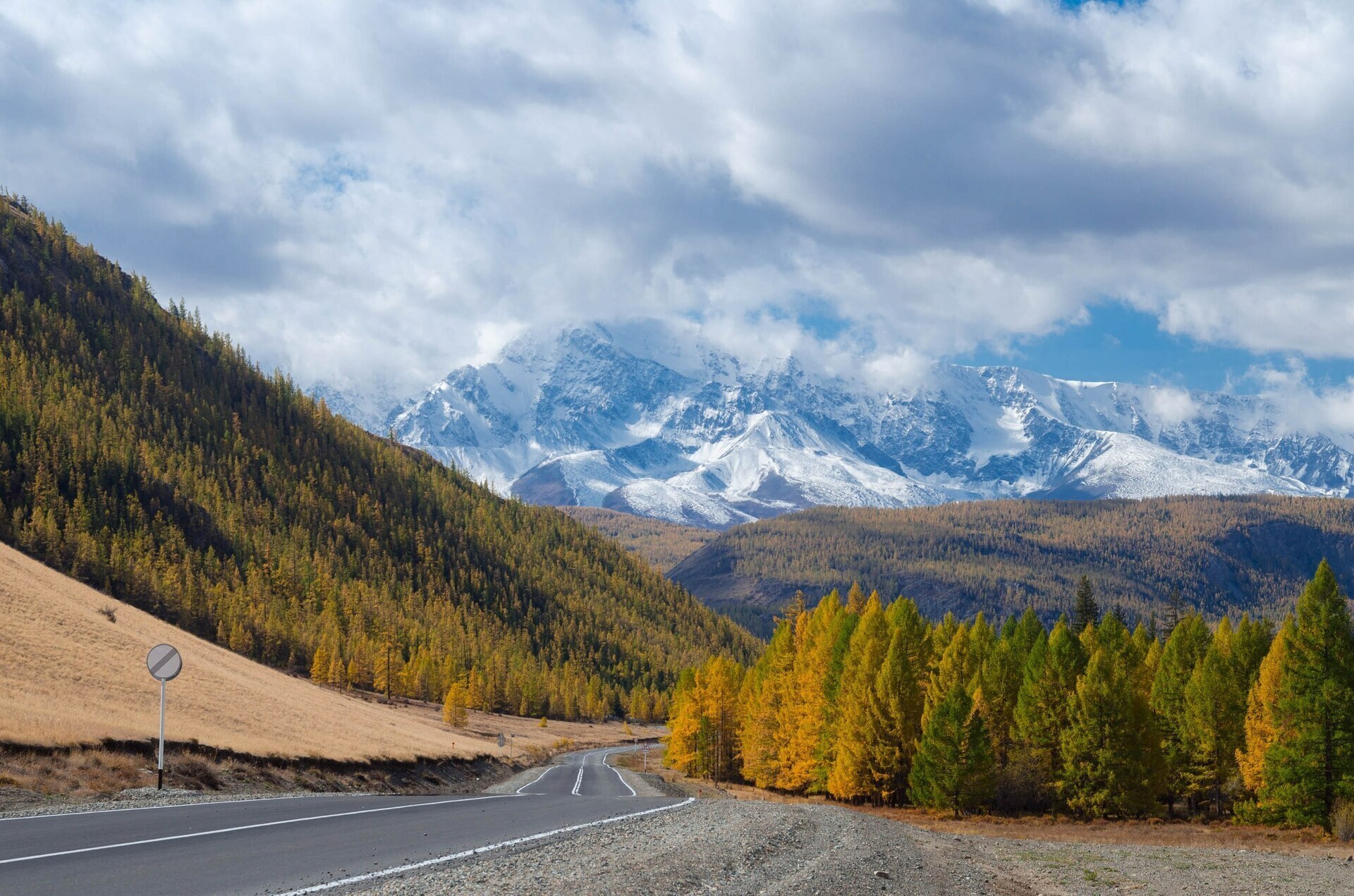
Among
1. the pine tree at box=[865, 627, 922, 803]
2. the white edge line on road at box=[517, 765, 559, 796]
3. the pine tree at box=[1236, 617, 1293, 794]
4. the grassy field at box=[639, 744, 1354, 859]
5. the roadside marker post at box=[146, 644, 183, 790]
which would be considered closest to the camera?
the roadside marker post at box=[146, 644, 183, 790]

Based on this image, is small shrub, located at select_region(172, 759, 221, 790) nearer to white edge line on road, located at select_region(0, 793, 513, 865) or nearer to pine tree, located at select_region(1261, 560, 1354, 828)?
white edge line on road, located at select_region(0, 793, 513, 865)

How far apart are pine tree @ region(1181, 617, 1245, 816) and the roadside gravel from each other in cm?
2615

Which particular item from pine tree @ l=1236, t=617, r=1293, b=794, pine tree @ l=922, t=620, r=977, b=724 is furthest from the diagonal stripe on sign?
pine tree @ l=1236, t=617, r=1293, b=794

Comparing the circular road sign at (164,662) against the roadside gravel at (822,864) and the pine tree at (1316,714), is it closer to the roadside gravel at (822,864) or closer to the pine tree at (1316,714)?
the roadside gravel at (822,864)

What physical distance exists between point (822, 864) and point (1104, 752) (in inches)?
1701

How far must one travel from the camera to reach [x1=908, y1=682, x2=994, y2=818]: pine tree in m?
57.7

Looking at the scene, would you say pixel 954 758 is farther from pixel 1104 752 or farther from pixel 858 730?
pixel 1104 752

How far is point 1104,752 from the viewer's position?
58969 millimetres

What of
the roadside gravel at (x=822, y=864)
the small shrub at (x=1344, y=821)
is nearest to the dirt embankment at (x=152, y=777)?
the roadside gravel at (x=822, y=864)

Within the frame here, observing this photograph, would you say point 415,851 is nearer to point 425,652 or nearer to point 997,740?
point 997,740

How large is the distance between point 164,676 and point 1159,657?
73.2m

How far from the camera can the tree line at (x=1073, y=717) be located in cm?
5059

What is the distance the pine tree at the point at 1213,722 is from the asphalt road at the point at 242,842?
48.4 meters

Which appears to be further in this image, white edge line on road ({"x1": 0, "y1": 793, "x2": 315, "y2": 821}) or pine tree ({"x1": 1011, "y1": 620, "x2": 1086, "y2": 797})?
pine tree ({"x1": 1011, "y1": 620, "x2": 1086, "y2": 797})
